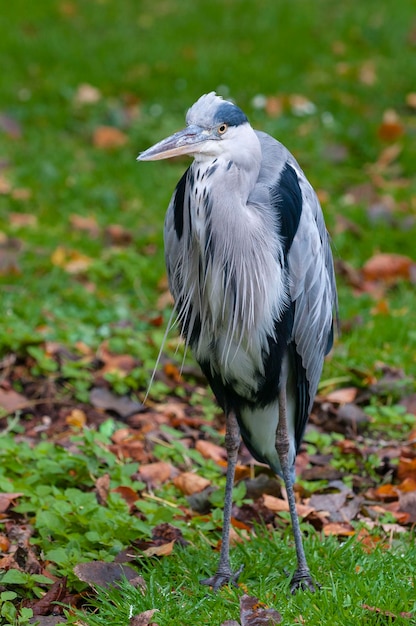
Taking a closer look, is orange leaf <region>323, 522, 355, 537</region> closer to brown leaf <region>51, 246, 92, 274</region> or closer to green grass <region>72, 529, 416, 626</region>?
green grass <region>72, 529, 416, 626</region>

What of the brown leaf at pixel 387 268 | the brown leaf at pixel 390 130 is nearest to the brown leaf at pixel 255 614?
the brown leaf at pixel 387 268

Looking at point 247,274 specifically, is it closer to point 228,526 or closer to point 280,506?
point 228,526

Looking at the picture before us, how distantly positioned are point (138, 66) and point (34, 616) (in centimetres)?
755

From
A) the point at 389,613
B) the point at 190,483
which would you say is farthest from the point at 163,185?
the point at 389,613

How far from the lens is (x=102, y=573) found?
12.0 ft

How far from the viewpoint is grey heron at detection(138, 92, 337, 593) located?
3.48 metres

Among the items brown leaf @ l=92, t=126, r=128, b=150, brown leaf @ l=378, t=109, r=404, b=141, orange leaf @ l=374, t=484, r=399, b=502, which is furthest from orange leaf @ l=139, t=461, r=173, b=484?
brown leaf @ l=378, t=109, r=404, b=141

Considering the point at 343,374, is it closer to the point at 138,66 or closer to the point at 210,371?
the point at 210,371

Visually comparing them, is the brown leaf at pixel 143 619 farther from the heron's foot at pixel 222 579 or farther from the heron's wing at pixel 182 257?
the heron's wing at pixel 182 257

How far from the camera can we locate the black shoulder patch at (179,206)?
3659 mm

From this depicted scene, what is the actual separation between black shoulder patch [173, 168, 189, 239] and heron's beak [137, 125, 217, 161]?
0.23 meters

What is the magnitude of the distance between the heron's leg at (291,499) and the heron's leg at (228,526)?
0.19 m

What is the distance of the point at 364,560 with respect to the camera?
12.5 feet

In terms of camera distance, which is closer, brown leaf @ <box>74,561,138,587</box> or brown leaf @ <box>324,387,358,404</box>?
brown leaf @ <box>74,561,138,587</box>
